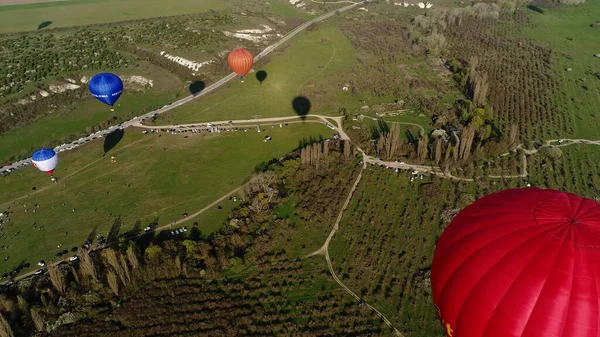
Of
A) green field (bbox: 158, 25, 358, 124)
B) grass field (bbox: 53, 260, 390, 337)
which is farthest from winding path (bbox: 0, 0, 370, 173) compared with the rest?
grass field (bbox: 53, 260, 390, 337)

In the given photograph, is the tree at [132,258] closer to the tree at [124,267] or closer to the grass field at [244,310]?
the tree at [124,267]

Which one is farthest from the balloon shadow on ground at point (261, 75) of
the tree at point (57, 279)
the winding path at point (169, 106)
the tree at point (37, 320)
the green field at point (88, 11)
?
the tree at point (37, 320)

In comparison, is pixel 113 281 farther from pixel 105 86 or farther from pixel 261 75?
pixel 261 75

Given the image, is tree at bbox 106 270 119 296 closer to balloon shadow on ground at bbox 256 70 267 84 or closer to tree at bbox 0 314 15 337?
tree at bbox 0 314 15 337

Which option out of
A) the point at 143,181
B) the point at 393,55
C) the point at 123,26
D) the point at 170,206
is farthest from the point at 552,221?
the point at 123,26

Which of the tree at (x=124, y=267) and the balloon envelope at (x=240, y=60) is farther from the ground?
the balloon envelope at (x=240, y=60)

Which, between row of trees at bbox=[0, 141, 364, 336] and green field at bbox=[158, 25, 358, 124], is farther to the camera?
green field at bbox=[158, 25, 358, 124]
